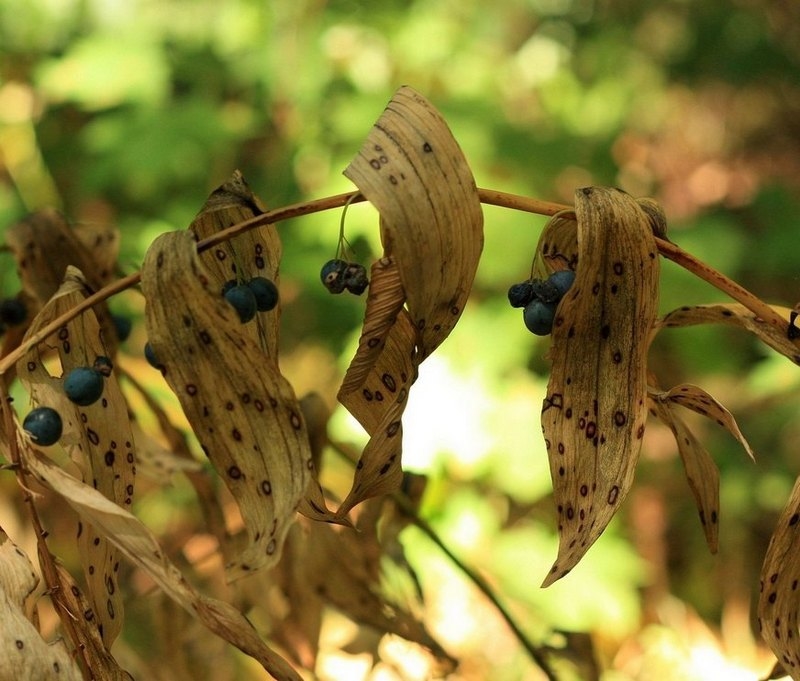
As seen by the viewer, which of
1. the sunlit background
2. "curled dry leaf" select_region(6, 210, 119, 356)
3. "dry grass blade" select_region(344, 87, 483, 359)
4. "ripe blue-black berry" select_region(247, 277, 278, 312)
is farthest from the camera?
the sunlit background

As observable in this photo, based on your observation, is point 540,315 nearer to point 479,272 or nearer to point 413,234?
point 413,234

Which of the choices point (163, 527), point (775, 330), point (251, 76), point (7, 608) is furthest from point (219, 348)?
point (251, 76)

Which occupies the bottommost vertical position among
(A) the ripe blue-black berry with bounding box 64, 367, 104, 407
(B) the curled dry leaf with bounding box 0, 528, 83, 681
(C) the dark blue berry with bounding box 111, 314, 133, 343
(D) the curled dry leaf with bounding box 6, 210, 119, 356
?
(B) the curled dry leaf with bounding box 0, 528, 83, 681

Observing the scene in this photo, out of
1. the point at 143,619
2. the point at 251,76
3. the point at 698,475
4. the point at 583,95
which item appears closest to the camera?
the point at 698,475

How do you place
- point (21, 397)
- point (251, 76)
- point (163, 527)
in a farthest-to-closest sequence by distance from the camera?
1. point (251, 76)
2. point (163, 527)
3. point (21, 397)

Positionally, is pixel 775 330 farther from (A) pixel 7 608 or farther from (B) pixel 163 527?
(B) pixel 163 527

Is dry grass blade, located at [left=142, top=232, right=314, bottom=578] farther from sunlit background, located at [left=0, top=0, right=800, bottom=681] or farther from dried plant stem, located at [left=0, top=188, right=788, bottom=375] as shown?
sunlit background, located at [left=0, top=0, right=800, bottom=681]

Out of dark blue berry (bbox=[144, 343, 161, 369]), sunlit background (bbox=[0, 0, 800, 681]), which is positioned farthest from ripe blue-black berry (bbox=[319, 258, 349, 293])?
sunlit background (bbox=[0, 0, 800, 681])
